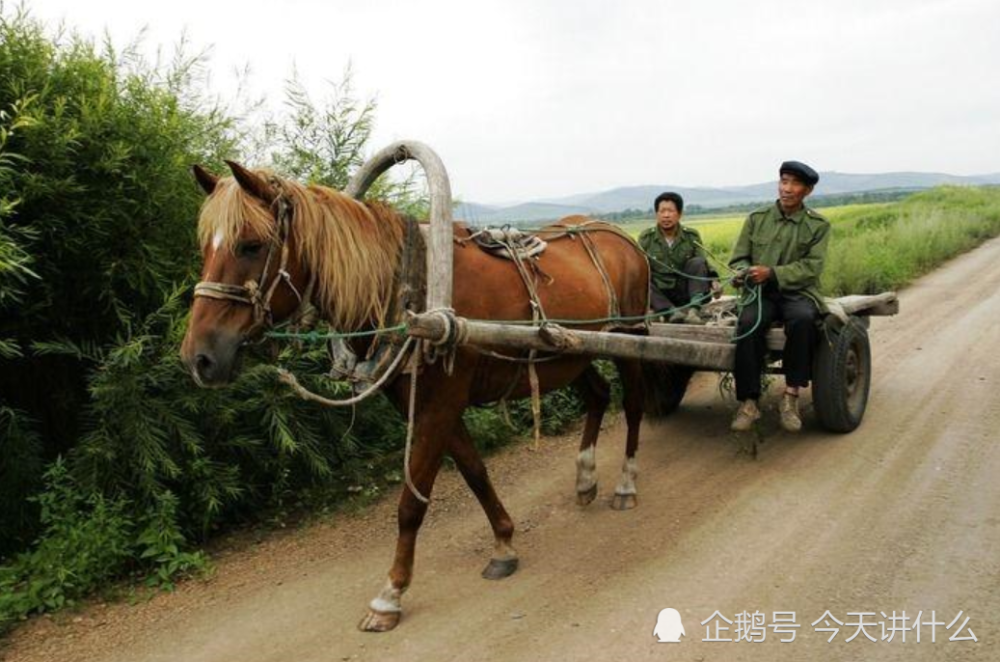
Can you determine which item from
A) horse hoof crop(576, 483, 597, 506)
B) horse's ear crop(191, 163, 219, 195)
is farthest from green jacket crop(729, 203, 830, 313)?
horse's ear crop(191, 163, 219, 195)

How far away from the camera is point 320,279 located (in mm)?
3191

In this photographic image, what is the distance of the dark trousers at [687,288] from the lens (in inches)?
230

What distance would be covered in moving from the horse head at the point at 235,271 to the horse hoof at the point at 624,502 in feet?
8.19

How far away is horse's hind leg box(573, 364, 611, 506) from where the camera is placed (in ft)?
15.4

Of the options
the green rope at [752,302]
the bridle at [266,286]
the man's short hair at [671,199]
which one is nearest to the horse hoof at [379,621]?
the bridle at [266,286]

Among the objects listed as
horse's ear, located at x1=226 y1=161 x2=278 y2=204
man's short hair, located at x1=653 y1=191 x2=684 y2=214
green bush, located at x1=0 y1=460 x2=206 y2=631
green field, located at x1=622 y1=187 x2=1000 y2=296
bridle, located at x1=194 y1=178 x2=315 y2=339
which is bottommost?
green bush, located at x1=0 y1=460 x2=206 y2=631

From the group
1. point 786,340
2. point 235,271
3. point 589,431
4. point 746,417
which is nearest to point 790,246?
point 786,340

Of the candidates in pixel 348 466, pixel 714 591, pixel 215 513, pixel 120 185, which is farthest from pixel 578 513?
pixel 120 185

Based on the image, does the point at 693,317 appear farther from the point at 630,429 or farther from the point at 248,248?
the point at 248,248

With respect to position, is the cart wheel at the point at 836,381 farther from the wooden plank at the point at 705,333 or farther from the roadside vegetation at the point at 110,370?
the roadside vegetation at the point at 110,370

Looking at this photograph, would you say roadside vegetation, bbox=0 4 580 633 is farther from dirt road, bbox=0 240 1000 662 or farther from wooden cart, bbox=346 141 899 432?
wooden cart, bbox=346 141 899 432

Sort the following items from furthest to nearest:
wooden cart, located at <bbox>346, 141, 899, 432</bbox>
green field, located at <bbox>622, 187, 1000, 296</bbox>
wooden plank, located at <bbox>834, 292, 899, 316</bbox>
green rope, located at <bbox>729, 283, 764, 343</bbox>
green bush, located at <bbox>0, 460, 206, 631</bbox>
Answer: green field, located at <bbox>622, 187, 1000, 296</bbox>, wooden plank, located at <bbox>834, 292, 899, 316</bbox>, green rope, located at <bbox>729, 283, 764, 343</bbox>, green bush, located at <bbox>0, 460, 206, 631</bbox>, wooden cart, located at <bbox>346, 141, 899, 432</bbox>

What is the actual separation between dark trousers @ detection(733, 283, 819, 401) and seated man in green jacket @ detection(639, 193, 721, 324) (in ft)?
2.63

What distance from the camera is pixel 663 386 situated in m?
5.97
